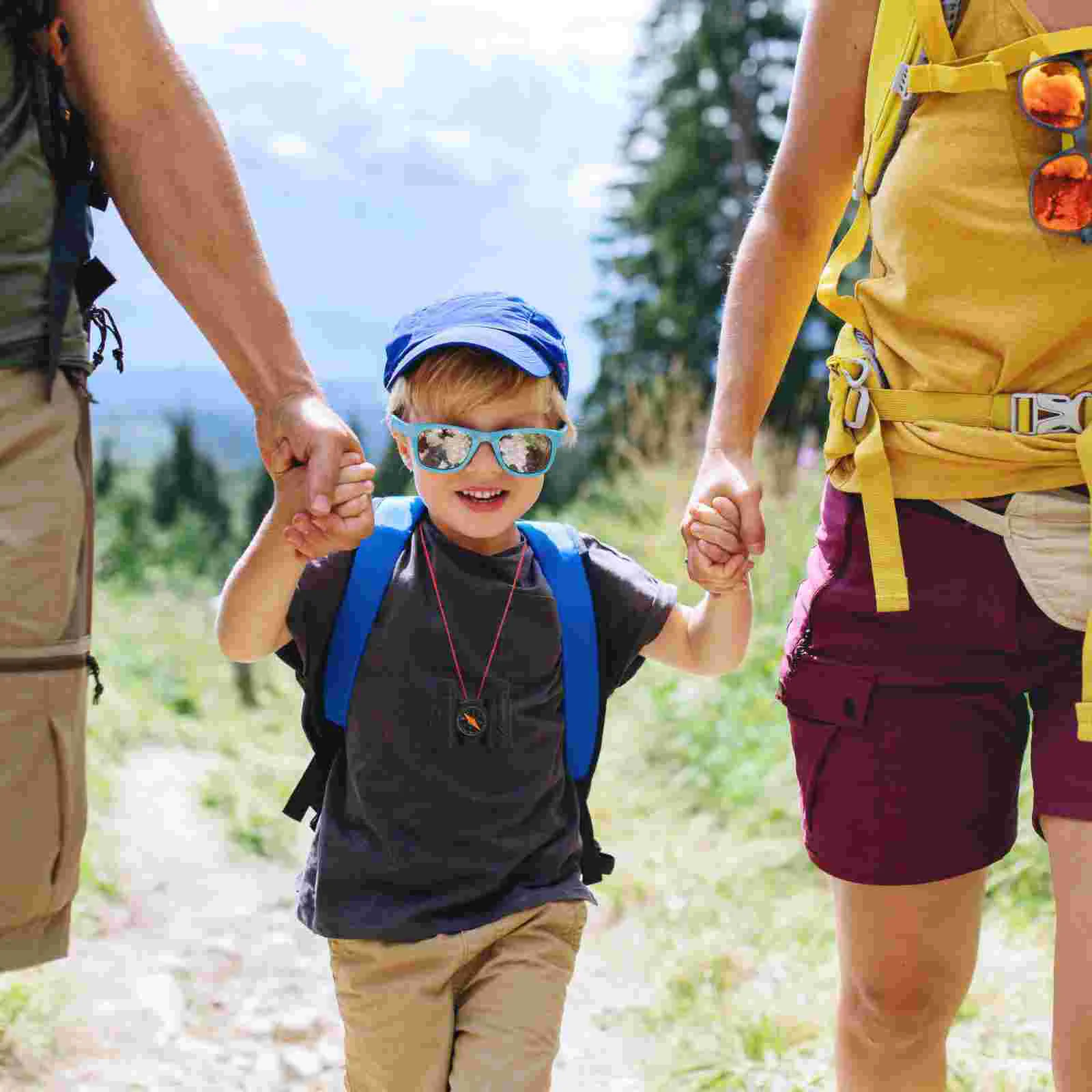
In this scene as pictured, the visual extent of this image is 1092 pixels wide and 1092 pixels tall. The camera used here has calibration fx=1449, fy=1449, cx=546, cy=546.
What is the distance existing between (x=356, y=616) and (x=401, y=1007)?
635 millimetres

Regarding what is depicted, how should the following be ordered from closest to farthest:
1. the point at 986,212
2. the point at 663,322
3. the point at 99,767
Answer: the point at 986,212 < the point at 99,767 < the point at 663,322

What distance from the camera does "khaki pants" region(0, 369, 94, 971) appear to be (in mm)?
1741

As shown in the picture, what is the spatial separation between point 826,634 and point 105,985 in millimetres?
2698

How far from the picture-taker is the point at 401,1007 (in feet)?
7.68

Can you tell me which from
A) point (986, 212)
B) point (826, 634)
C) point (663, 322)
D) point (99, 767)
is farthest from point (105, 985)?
point (663, 322)

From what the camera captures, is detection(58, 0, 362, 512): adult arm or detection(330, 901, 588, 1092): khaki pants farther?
detection(330, 901, 588, 1092): khaki pants

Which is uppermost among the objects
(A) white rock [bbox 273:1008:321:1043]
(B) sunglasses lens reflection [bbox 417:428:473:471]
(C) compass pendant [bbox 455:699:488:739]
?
(B) sunglasses lens reflection [bbox 417:428:473:471]

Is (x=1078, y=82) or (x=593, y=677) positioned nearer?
(x=1078, y=82)

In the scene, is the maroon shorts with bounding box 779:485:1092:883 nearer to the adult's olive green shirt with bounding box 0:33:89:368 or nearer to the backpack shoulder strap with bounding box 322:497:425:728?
the backpack shoulder strap with bounding box 322:497:425:728

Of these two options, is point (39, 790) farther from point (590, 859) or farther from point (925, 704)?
point (925, 704)

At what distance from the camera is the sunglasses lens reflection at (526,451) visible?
233 centimetres

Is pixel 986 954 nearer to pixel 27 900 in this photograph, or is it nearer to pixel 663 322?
pixel 27 900

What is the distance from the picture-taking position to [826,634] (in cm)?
215

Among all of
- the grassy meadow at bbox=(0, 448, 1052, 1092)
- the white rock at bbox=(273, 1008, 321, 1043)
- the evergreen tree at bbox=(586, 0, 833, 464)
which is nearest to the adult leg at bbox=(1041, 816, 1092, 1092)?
the grassy meadow at bbox=(0, 448, 1052, 1092)
